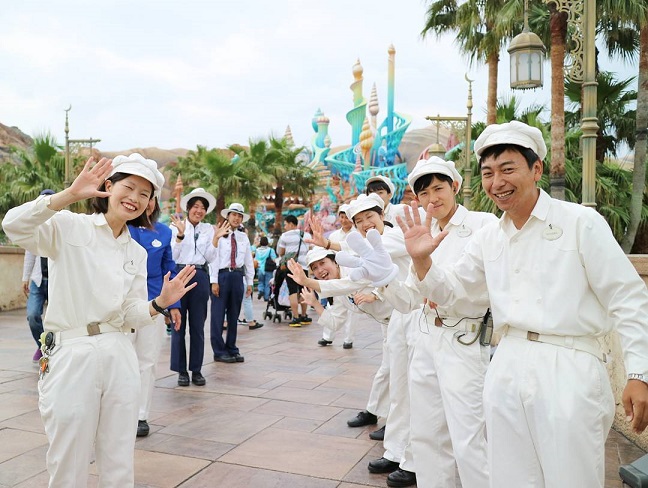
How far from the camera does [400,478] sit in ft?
11.9

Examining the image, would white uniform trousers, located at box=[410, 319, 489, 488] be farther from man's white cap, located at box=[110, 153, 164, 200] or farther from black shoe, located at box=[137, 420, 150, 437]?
black shoe, located at box=[137, 420, 150, 437]

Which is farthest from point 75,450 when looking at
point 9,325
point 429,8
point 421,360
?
point 429,8

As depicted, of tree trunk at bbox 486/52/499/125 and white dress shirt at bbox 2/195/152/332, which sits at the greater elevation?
tree trunk at bbox 486/52/499/125

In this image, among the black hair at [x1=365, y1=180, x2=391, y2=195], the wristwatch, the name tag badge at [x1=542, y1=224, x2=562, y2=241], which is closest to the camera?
the wristwatch

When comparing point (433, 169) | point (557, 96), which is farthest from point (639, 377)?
point (557, 96)

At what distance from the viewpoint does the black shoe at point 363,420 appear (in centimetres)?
479

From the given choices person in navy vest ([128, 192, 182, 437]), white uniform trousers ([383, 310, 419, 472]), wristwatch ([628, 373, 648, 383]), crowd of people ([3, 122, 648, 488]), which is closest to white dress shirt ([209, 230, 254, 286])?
person in navy vest ([128, 192, 182, 437])

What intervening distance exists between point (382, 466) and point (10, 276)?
10748 mm

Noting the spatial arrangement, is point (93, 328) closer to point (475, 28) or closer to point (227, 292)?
point (227, 292)

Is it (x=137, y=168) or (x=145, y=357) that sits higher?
(x=137, y=168)

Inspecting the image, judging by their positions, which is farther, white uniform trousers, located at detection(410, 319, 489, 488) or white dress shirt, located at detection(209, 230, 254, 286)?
white dress shirt, located at detection(209, 230, 254, 286)

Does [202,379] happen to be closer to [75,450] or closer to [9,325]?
[75,450]

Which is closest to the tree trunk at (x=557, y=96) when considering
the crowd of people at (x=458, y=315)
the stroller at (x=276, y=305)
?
the stroller at (x=276, y=305)

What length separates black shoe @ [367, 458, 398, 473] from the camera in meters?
3.85
